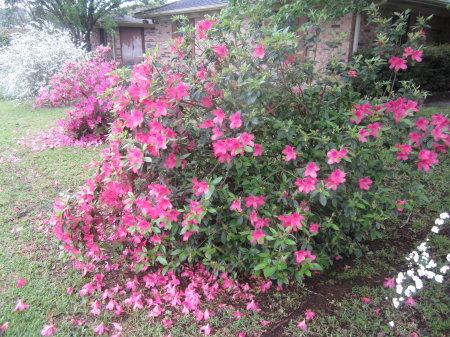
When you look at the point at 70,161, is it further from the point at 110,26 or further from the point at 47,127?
the point at 110,26

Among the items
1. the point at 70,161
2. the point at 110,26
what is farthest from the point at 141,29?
the point at 70,161

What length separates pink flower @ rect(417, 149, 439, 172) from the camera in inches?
84.0

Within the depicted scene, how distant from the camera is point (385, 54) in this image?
2.62 metres

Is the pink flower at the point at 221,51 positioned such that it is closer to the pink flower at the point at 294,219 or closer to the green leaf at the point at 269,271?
the pink flower at the point at 294,219

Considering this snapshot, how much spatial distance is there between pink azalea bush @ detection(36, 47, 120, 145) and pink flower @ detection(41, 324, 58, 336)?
165 inches

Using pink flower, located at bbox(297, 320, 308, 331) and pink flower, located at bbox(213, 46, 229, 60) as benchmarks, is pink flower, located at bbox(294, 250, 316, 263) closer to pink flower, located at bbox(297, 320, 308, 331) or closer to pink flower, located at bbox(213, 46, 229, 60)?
pink flower, located at bbox(297, 320, 308, 331)

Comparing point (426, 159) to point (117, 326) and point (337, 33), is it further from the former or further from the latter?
point (337, 33)

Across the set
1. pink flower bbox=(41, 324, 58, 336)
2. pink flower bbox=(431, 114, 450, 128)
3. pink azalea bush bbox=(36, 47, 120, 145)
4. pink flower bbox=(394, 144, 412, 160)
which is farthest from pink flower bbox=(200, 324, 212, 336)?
pink azalea bush bbox=(36, 47, 120, 145)

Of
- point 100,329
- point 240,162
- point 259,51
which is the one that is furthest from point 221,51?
point 100,329

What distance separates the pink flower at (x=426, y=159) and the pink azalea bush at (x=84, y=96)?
192 inches

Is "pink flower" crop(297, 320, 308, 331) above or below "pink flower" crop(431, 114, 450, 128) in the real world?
below

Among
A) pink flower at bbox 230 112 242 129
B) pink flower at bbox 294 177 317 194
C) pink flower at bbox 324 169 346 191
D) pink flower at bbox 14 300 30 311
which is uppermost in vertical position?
pink flower at bbox 230 112 242 129

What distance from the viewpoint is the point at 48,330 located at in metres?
2.21

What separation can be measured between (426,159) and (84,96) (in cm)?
570
